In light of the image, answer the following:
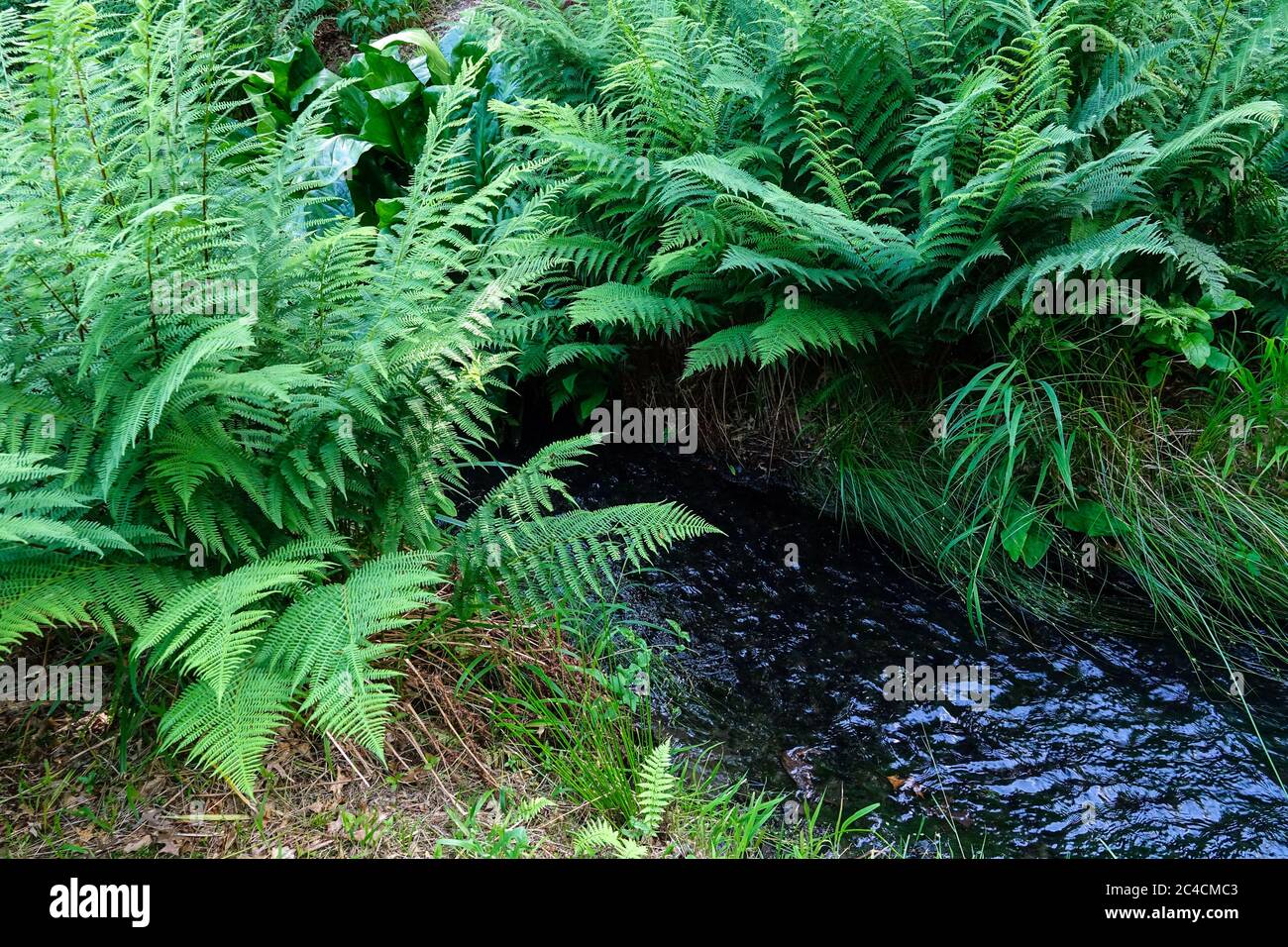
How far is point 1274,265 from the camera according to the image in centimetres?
342

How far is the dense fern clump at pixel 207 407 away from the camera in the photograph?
1753 mm

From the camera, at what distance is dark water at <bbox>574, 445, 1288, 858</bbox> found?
8.25 ft

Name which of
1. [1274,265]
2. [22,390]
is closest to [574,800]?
[22,390]

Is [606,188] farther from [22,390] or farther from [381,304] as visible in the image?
[22,390]

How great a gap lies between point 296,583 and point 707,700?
1.47 m
